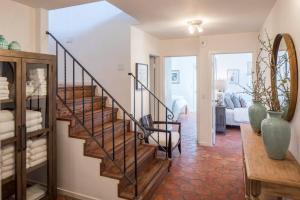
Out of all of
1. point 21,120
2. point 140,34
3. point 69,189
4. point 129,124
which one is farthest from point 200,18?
point 69,189

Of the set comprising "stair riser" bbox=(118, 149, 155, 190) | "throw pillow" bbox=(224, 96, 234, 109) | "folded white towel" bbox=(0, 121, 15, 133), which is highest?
"throw pillow" bbox=(224, 96, 234, 109)

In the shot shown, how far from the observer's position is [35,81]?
254 cm

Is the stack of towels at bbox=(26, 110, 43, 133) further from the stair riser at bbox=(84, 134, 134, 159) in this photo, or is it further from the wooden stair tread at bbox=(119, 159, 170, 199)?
the wooden stair tread at bbox=(119, 159, 170, 199)

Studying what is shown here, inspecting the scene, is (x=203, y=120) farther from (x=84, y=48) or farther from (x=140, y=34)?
(x=84, y=48)

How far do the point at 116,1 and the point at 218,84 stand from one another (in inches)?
208

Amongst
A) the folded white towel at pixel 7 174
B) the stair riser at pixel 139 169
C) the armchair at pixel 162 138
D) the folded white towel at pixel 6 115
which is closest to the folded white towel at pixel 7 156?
the folded white towel at pixel 7 174

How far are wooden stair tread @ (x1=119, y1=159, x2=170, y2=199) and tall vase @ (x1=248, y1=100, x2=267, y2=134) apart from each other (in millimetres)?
1465

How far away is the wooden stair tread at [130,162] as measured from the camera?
106 inches

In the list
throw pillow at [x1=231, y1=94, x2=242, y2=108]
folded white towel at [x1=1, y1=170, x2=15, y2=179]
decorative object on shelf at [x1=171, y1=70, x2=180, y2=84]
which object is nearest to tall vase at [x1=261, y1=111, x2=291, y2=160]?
folded white towel at [x1=1, y1=170, x2=15, y2=179]

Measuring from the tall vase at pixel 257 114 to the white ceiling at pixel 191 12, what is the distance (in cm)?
133

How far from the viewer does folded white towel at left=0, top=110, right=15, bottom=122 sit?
2.16 m

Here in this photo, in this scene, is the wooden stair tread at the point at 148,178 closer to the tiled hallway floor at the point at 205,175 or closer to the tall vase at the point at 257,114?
the tiled hallway floor at the point at 205,175

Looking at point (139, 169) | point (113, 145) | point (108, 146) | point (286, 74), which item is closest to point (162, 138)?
point (139, 169)

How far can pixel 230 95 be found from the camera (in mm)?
7078
